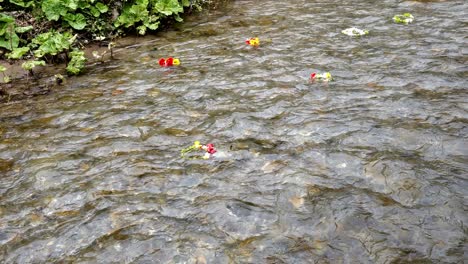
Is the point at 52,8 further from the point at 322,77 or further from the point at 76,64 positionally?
the point at 322,77

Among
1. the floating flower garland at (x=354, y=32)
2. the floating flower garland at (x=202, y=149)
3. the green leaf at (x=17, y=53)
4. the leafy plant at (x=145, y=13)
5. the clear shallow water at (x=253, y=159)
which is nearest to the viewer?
the clear shallow water at (x=253, y=159)

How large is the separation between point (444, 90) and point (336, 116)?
1.38 m

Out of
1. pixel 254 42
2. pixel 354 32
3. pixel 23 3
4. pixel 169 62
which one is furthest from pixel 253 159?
pixel 23 3

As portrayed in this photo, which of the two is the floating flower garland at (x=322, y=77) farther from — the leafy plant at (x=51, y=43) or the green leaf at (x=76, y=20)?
the green leaf at (x=76, y=20)

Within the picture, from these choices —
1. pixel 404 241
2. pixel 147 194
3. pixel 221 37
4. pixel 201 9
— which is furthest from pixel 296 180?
pixel 201 9

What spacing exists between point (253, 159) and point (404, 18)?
493 centimetres

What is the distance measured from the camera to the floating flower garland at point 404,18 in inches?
288

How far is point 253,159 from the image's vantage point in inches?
159

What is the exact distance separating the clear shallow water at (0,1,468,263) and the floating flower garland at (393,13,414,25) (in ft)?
2.34

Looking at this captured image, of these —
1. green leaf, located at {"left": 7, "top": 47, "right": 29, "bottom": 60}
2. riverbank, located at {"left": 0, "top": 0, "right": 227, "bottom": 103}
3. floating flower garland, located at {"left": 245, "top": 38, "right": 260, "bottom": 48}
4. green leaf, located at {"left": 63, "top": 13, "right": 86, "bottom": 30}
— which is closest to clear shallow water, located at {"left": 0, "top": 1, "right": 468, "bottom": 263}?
floating flower garland, located at {"left": 245, "top": 38, "right": 260, "bottom": 48}

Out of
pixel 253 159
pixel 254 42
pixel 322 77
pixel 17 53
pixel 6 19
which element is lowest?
pixel 253 159

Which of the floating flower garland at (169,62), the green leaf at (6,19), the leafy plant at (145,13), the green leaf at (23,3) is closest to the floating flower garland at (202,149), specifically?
the floating flower garland at (169,62)

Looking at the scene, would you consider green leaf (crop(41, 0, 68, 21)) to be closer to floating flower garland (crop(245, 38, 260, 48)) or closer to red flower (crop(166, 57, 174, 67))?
red flower (crop(166, 57, 174, 67))

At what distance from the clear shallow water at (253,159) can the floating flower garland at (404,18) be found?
0.71 m
